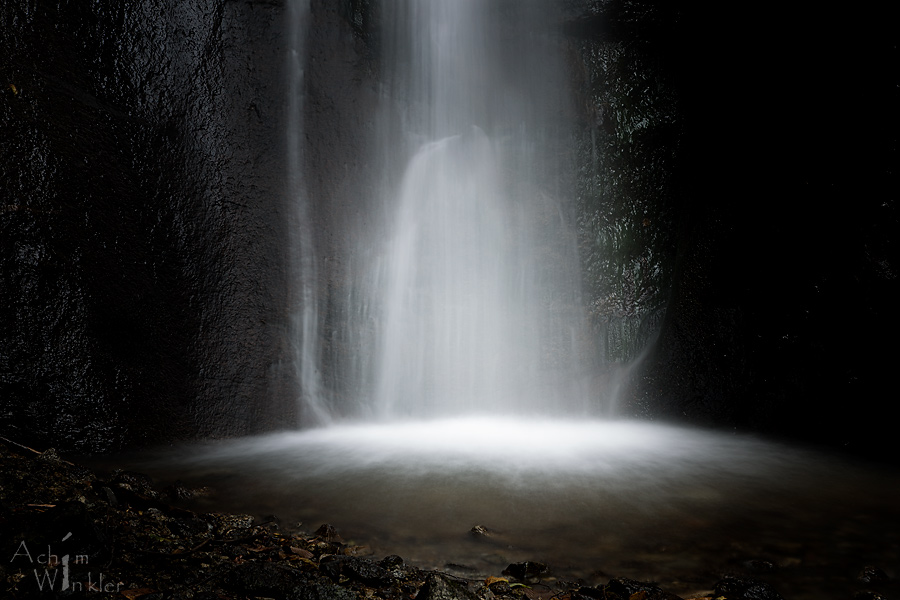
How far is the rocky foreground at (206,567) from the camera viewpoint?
200 cm

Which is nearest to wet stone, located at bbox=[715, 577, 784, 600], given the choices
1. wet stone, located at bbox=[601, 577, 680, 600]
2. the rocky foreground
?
the rocky foreground

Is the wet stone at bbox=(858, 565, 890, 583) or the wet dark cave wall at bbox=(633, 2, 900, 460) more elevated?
the wet dark cave wall at bbox=(633, 2, 900, 460)

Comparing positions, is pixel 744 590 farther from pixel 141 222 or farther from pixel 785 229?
pixel 141 222

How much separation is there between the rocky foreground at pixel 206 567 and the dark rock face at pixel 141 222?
2.00 m

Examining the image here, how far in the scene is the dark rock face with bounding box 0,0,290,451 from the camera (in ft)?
14.8

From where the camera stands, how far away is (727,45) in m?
7.08

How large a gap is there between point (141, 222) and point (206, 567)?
3975 millimetres

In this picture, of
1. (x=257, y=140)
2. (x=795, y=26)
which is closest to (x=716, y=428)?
(x=795, y=26)

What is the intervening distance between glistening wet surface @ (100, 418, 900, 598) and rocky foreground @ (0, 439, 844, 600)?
18 centimetres

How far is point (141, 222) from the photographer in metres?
5.11

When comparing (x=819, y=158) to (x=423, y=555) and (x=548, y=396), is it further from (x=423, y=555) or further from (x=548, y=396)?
(x=423, y=555)

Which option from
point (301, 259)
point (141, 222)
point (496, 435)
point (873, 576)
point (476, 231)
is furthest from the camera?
point (476, 231)

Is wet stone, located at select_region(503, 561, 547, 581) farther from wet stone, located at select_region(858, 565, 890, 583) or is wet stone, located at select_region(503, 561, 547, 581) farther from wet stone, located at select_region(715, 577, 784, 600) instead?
wet stone, located at select_region(858, 565, 890, 583)

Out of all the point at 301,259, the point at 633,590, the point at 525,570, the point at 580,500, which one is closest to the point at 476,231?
the point at 301,259
